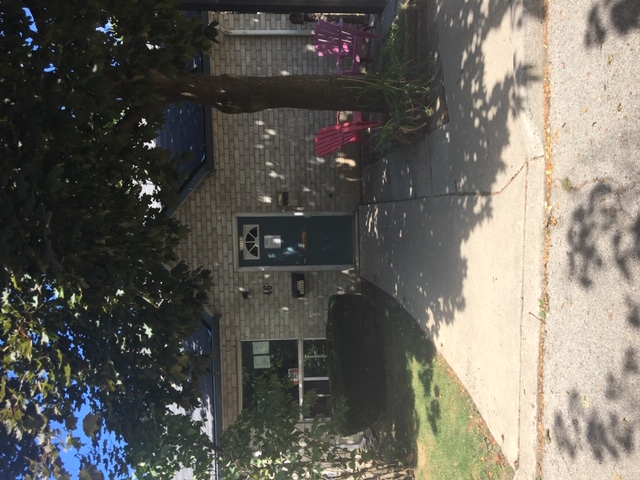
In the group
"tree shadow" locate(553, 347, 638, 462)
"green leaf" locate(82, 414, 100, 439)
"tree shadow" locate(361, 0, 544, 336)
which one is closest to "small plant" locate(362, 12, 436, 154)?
"tree shadow" locate(361, 0, 544, 336)

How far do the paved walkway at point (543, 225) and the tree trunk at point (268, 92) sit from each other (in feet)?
4.60

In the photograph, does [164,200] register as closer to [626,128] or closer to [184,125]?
[626,128]

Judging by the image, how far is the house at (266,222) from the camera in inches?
500

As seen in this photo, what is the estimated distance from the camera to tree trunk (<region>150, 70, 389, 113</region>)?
744cm

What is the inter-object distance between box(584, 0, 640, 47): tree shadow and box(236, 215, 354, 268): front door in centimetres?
892

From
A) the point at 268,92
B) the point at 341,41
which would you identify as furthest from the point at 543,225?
the point at 341,41

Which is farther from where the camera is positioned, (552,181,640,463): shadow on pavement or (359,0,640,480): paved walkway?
(359,0,640,480): paved walkway

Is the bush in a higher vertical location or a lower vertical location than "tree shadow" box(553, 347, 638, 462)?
lower

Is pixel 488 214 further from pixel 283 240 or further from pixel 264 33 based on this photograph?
pixel 264 33

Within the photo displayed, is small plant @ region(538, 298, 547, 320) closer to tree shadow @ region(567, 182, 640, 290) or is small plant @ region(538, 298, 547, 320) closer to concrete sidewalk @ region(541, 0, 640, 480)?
concrete sidewalk @ region(541, 0, 640, 480)

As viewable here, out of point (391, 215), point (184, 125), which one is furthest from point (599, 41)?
point (184, 125)

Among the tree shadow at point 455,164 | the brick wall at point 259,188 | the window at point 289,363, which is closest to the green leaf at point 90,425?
the tree shadow at point 455,164

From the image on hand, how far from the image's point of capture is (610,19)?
4.60 m

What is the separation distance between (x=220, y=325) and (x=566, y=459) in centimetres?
929
